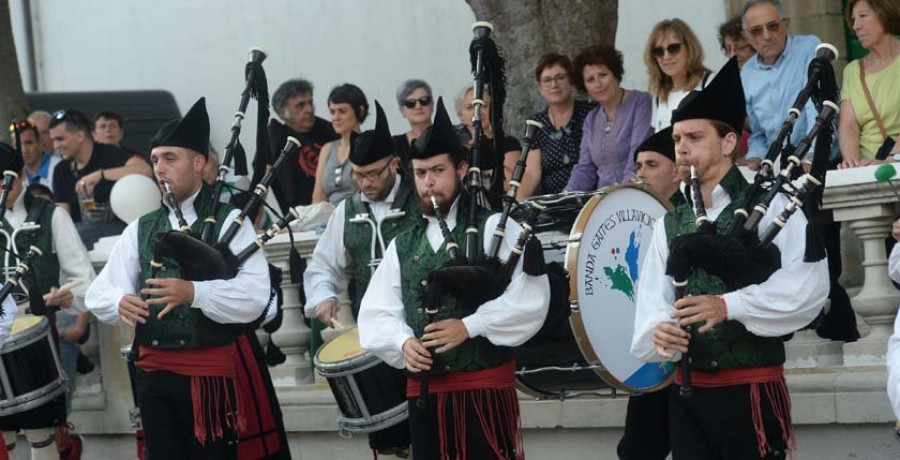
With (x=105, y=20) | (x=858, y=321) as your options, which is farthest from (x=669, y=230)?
(x=105, y=20)

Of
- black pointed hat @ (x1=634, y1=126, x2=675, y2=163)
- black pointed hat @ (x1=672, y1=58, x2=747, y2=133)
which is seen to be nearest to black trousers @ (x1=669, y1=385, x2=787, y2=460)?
black pointed hat @ (x1=672, y1=58, x2=747, y2=133)

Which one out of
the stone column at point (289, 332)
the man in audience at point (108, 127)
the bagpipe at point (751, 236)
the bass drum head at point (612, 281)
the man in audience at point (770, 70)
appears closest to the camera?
the bagpipe at point (751, 236)

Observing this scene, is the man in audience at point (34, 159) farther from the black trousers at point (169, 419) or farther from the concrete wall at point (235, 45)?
the black trousers at point (169, 419)

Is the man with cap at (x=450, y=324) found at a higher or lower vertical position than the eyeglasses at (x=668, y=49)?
lower

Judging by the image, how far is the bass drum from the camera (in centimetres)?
638

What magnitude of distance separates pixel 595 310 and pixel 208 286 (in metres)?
1.56

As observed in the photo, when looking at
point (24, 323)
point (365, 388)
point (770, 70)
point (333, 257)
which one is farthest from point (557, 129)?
point (24, 323)

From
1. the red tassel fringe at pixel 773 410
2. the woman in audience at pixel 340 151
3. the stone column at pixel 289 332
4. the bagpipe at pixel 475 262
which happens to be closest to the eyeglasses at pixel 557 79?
the woman in audience at pixel 340 151

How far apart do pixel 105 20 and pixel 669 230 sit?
12.0 meters

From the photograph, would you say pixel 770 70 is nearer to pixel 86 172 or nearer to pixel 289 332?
pixel 289 332

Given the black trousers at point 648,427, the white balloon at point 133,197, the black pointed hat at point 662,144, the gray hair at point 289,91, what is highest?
the gray hair at point 289,91

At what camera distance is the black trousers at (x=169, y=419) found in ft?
22.6

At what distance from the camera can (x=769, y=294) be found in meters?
5.39

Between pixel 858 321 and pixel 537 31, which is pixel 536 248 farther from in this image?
pixel 537 31
